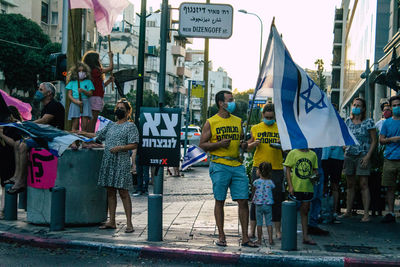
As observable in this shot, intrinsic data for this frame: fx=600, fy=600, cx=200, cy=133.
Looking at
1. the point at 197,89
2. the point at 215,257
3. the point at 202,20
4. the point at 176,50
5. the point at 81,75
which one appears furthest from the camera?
the point at 176,50

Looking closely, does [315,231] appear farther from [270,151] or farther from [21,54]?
[21,54]

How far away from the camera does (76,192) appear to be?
8727 millimetres

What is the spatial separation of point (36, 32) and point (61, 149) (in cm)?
4065

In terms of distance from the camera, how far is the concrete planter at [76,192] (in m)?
8.67

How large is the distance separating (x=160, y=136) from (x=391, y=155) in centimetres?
366

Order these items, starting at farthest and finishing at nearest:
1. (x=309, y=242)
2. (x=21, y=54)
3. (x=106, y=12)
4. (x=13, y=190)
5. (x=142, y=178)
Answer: (x=21, y=54), (x=142, y=178), (x=106, y=12), (x=13, y=190), (x=309, y=242)

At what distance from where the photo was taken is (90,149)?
8820mm

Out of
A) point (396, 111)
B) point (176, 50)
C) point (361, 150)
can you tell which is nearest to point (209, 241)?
point (361, 150)

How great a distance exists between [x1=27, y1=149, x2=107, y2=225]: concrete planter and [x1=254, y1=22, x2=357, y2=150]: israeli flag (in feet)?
9.19

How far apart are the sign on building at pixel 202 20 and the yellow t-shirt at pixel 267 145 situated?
146 centimetres

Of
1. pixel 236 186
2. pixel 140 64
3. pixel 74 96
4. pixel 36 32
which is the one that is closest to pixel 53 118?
pixel 74 96

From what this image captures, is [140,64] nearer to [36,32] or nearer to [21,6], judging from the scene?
[36,32]

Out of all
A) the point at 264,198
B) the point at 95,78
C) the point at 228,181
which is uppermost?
the point at 95,78

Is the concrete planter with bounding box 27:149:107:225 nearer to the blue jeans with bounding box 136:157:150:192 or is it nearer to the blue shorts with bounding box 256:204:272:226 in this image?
the blue shorts with bounding box 256:204:272:226
